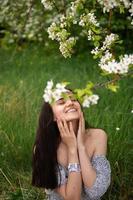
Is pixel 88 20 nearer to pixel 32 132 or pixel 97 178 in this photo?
pixel 97 178

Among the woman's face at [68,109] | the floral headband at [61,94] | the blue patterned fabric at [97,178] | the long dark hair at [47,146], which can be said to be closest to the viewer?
the floral headband at [61,94]

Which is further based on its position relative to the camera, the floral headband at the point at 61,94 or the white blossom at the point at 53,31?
the white blossom at the point at 53,31

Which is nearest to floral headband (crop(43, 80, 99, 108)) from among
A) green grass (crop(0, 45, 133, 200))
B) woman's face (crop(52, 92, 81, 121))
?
woman's face (crop(52, 92, 81, 121))

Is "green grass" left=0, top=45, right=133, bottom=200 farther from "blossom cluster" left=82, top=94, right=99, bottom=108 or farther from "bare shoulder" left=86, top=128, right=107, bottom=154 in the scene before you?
"blossom cluster" left=82, top=94, right=99, bottom=108

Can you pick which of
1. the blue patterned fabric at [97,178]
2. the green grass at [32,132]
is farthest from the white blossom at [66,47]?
the green grass at [32,132]

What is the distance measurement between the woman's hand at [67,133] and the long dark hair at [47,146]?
14 centimetres

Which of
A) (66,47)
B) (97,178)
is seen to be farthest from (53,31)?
(97,178)

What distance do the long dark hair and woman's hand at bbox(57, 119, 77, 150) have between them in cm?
14

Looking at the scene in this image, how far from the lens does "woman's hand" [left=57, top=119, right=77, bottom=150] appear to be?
285cm

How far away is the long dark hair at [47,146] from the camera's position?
9.89 feet

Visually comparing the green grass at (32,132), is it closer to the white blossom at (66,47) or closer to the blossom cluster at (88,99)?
the white blossom at (66,47)

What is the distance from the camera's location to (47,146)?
3051mm

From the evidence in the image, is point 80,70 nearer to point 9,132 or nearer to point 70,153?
point 9,132

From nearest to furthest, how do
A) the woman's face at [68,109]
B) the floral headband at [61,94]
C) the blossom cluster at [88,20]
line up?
the floral headband at [61,94] → the woman's face at [68,109] → the blossom cluster at [88,20]
